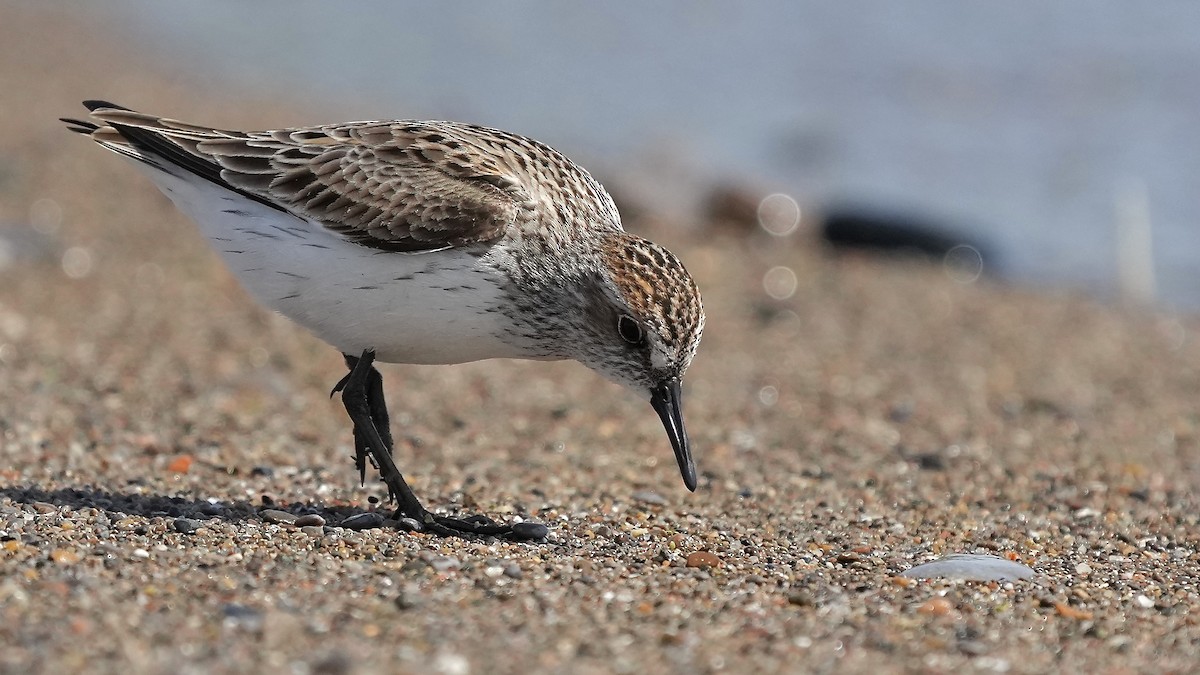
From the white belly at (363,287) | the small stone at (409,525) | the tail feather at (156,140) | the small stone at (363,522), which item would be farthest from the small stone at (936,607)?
the tail feather at (156,140)

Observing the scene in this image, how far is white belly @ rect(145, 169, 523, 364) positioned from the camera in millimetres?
5391

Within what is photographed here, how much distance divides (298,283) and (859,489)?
3.07 meters

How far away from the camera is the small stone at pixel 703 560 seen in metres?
5.24

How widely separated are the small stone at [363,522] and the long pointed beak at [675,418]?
1.24 metres

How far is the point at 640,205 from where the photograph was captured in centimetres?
1330

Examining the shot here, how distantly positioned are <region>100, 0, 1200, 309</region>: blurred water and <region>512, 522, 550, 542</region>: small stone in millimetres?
8622

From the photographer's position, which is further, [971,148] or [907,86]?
[907,86]

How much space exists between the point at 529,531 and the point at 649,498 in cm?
109

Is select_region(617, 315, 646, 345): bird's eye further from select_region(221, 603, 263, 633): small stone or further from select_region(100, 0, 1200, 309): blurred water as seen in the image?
select_region(100, 0, 1200, 309): blurred water

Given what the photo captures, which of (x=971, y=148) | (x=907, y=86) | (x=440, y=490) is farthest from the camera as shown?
(x=907, y=86)

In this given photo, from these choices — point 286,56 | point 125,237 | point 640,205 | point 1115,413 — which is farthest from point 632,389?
point 286,56

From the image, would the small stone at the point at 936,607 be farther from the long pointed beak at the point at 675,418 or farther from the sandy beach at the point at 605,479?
the long pointed beak at the point at 675,418

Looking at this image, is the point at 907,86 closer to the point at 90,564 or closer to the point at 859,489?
the point at 859,489

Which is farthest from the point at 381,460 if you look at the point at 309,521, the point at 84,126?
the point at 84,126
